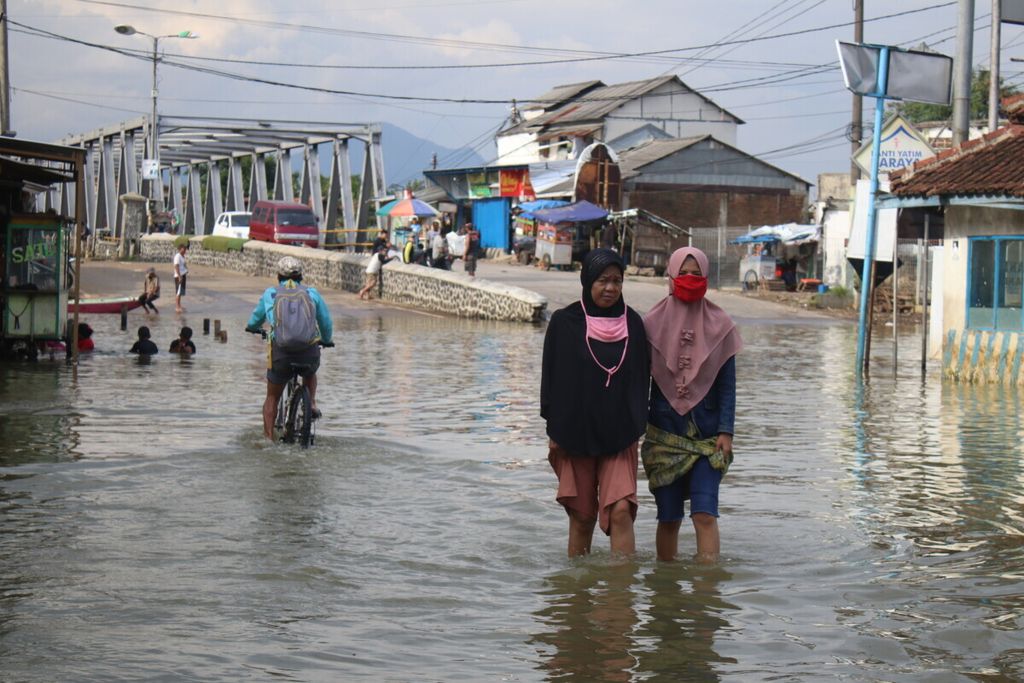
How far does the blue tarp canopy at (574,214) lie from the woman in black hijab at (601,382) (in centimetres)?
3705

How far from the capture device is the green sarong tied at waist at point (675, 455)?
6961 millimetres

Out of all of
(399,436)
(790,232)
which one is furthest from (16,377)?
(790,232)

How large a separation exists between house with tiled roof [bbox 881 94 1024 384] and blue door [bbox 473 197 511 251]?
119 ft

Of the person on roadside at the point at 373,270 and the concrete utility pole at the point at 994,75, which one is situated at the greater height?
the concrete utility pole at the point at 994,75

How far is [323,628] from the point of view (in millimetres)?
6281

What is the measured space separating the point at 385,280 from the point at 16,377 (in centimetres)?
1831

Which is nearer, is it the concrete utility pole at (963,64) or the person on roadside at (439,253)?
the concrete utility pole at (963,64)

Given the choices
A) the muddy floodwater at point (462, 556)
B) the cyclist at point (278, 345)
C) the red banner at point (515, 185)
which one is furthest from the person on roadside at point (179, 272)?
the red banner at point (515, 185)

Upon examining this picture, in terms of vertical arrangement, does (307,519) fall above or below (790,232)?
below

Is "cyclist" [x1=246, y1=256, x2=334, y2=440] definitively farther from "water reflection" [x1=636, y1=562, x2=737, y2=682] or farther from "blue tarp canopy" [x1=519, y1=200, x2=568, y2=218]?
"blue tarp canopy" [x1=519, y1=200, x2=568, y2=218]

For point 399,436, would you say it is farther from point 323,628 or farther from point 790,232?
point 790,232

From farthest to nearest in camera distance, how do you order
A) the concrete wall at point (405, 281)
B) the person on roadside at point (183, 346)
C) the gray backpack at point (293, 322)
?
1. the concrete wall at point (405, 281)
2. the person on roadside at point (183, 346)
3. the gray backpack at point (293, 322)

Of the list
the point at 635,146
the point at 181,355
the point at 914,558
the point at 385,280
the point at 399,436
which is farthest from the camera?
the point at 635,146

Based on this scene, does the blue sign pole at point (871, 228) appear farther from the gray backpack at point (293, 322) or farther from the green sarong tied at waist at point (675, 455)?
the green sarong tied at waist at point (675, 455)
